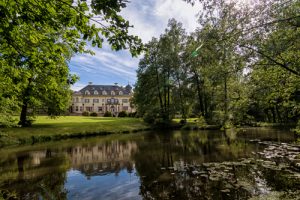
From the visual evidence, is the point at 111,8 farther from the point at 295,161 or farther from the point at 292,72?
the point at 295,161

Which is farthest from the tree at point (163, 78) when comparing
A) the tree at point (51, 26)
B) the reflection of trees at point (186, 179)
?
the tree at point (51, 26)

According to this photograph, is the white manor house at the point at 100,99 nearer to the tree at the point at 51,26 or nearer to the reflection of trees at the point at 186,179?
the reflection of trees at the point at 186,179

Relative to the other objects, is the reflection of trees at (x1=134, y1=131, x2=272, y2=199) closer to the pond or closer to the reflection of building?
the pond

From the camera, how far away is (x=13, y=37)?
4.49m

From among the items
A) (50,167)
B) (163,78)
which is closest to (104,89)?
(163,78)

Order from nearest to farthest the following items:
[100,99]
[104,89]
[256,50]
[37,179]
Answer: [256,50] → [37,179] → [100,99] → [104,89]

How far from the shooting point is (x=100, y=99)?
82500 millimetres

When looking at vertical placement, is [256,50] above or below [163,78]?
below

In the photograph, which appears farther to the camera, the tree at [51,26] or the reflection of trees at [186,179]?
the reflection of trees at [186,179]

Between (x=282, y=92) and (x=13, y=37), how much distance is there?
9.69 metres

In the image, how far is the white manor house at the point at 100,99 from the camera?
8006 cm

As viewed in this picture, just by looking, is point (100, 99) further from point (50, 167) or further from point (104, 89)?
point (50, 167)

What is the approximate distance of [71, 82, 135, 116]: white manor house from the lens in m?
80.1

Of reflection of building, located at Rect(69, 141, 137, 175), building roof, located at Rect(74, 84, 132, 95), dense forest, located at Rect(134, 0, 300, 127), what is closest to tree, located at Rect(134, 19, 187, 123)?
reflection of building, located at Rect(69, 141, 137, 175)
